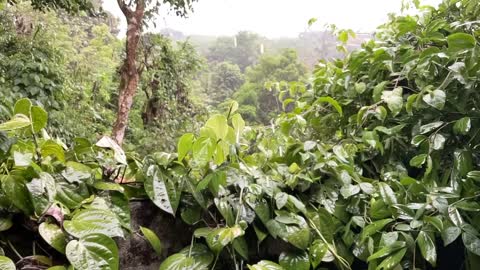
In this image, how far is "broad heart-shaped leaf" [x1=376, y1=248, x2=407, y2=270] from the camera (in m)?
0.54

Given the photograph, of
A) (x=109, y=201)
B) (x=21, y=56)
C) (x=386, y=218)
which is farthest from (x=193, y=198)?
(x=21, y=56)

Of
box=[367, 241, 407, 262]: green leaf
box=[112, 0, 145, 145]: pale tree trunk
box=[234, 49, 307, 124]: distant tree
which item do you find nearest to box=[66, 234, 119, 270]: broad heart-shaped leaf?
box=[367, 241, 407, 262]: green leaf

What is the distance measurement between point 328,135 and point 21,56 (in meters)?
2.79

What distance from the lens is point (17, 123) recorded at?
453 millimetres

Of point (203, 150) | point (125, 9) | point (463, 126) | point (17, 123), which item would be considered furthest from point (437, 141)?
point (125, 9)

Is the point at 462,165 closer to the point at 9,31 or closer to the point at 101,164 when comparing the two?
the point at 101,164

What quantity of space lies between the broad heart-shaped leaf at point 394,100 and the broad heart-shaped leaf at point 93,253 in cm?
58

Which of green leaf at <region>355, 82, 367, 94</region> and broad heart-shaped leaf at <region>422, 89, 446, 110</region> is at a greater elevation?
broad heart-shaped leaf at <region>422, 89, 446, 110</region>

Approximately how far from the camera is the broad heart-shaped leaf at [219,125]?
583 mm

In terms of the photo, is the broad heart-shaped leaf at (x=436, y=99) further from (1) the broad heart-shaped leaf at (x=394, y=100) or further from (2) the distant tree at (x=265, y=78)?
(2) the distant tree at (x=265, y=78)

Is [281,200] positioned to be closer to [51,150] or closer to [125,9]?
[51,150]

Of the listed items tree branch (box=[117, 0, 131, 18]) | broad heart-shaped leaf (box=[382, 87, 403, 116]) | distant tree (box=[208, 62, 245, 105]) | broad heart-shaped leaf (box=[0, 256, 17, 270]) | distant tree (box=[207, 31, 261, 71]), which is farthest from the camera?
distant tree (box=[207, 31, 261, 71])

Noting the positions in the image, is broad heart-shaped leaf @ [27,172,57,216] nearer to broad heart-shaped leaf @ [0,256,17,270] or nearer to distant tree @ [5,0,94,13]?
broad heart-shaped leaf @ [0,256,17,270]

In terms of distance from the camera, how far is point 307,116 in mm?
968
